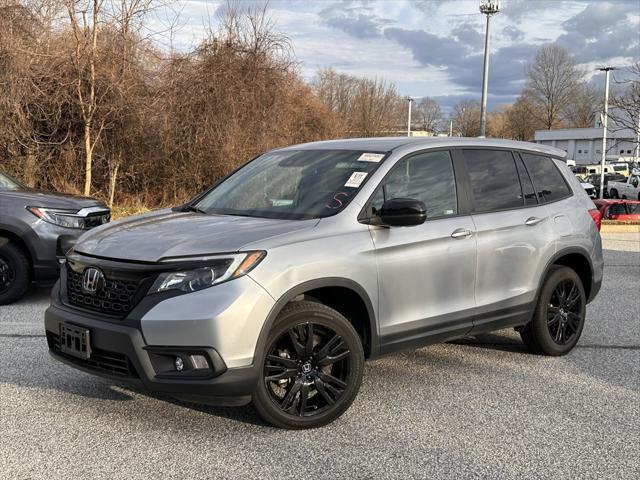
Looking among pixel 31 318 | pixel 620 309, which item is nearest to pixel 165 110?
pixel 31 318

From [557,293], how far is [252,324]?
10.3 ft

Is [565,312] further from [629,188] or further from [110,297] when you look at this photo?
[629,188]

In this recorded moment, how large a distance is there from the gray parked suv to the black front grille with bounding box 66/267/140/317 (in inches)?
0.4

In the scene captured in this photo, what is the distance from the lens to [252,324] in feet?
11.7

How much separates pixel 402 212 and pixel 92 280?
1.90m

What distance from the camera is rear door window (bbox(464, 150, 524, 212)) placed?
499 cm

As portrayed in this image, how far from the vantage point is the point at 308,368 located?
3.95 m

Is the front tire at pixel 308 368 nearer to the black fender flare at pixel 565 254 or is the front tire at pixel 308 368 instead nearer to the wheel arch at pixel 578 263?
the black fender flare at pixel 565 254

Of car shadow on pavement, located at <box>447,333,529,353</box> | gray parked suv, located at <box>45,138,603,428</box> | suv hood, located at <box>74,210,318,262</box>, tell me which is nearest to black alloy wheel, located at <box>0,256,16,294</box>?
gray parked suv, located at <box>45,138,603,428</box>

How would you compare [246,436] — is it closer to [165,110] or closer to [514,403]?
[514,403]

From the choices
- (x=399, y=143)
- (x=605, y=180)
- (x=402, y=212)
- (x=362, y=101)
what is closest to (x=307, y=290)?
(x=402, y=212)

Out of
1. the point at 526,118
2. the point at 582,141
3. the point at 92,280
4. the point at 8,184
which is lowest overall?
the point at 92,280

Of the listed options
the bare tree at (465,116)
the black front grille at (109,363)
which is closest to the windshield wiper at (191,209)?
the black front grille at (109,363)

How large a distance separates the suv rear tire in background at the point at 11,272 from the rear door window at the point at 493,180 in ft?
16.0
